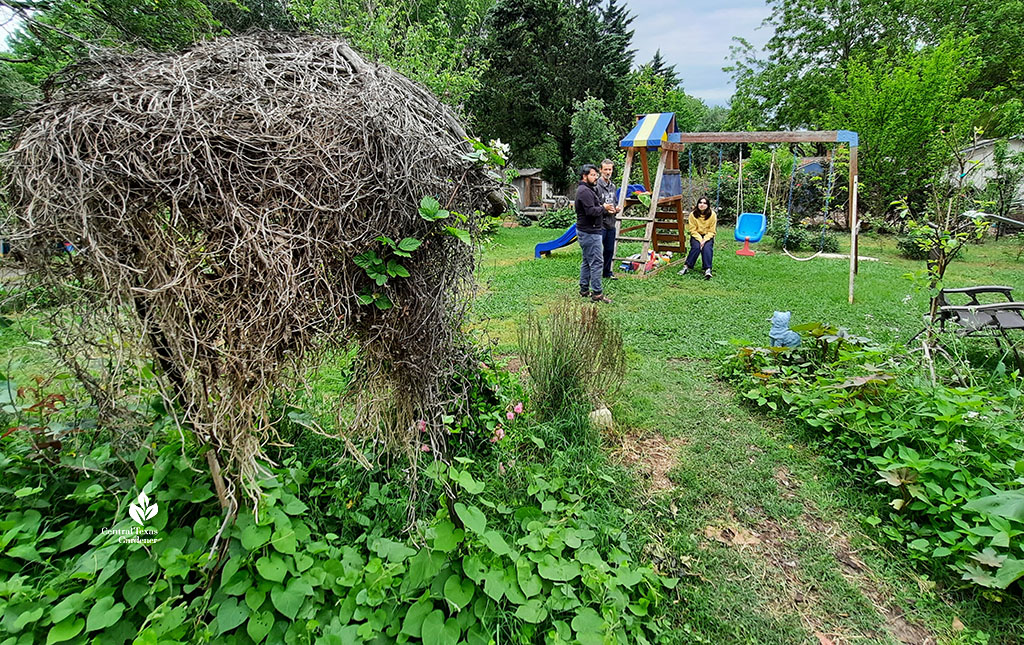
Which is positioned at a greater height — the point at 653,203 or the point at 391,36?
the point at 391,36

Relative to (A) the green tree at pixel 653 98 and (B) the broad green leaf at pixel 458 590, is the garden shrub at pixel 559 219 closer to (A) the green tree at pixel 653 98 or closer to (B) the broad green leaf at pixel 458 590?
(A) the green tree at pixel 653 98

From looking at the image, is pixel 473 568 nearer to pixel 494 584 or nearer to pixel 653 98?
pixel 494 584

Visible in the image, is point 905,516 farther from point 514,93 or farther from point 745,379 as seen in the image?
point 514,93

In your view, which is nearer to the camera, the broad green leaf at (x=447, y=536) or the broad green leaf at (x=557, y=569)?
the broad green leaf at (x=447, y=536)

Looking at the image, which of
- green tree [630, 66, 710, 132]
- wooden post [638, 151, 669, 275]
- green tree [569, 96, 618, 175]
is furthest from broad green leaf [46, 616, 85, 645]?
green tree [630, 66, 710, 132]

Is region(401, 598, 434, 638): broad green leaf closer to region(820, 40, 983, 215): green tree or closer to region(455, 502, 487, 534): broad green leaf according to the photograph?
region(455, 502, 487, 534): broad green leaf

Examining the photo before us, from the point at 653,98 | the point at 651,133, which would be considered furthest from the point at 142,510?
the point at 653,98

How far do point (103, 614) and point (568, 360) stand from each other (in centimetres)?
219

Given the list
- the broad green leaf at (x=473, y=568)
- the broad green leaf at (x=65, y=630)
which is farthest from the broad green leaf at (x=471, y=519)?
the broad green leaf at (x=65, y=630)

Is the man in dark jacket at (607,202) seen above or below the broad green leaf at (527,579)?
above

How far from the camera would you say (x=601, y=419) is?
2893 mm

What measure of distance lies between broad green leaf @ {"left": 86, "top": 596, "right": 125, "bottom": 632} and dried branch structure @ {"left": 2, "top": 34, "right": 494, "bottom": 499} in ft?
1.34

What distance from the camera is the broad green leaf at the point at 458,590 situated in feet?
4.82

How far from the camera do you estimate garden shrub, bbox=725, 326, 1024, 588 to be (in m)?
1.91
